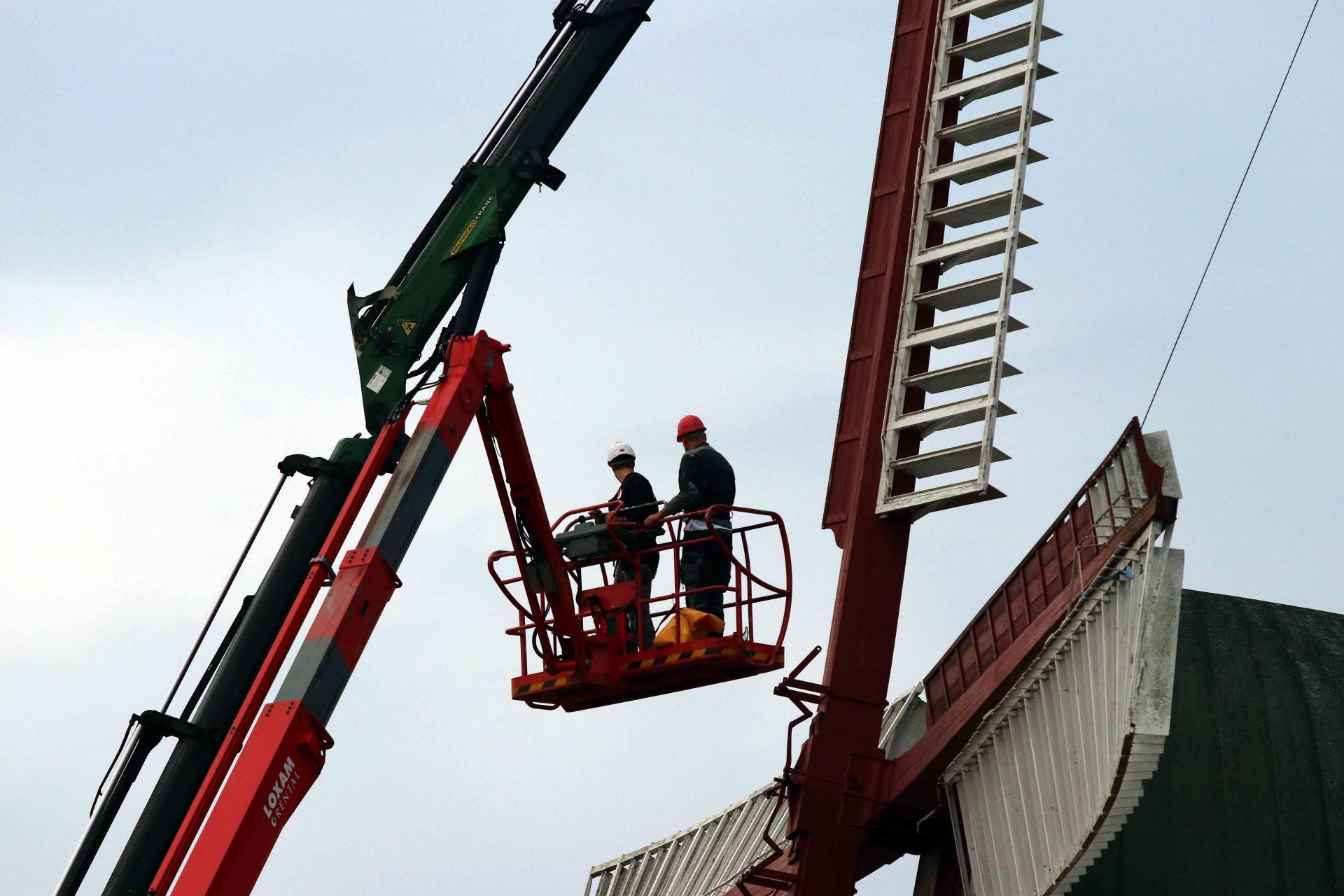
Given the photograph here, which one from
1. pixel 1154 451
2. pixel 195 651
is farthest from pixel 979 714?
pixel 195 651

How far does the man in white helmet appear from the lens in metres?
16.2

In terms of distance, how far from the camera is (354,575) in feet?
43.0

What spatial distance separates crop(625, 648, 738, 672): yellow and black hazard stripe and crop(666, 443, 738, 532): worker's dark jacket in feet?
3.49

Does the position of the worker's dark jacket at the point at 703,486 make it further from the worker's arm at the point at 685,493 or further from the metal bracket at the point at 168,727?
the metal bracket at the point at 168,727

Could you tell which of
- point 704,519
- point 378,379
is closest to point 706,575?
point 704,519

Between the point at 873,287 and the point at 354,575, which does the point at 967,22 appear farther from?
the point at 354,575

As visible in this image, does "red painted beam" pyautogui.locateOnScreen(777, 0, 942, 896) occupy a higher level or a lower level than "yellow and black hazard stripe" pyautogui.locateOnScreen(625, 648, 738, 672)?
higher

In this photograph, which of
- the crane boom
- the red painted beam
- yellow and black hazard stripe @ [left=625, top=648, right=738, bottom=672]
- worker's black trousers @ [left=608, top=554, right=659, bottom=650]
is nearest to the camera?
the crane boom

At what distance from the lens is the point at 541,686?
53.6ft

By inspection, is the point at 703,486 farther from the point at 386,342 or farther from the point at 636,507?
the point at 386,342

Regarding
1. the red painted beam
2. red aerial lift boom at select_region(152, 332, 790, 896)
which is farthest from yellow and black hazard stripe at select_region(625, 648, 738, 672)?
the red painted beam

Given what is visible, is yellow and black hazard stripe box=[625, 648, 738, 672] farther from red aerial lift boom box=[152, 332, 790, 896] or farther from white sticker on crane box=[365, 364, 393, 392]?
white sticker on crane box=[365, 364, 393, 392]

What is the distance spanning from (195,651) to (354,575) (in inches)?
82.5

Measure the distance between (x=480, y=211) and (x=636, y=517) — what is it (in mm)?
3138
